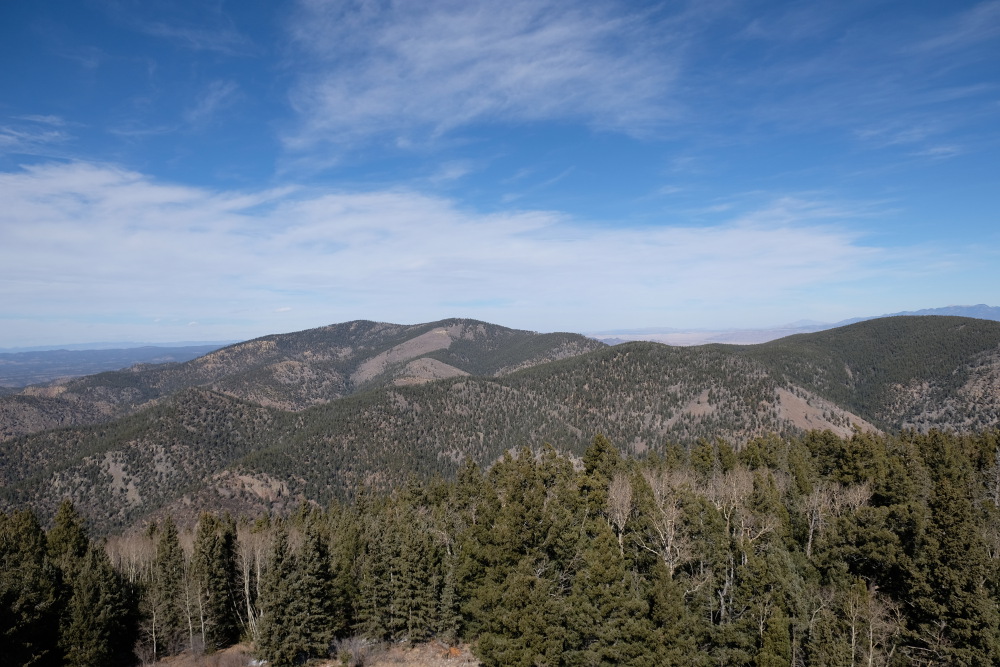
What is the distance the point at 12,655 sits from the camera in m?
31.6

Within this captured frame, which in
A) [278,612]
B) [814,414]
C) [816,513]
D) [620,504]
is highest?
[620,504]

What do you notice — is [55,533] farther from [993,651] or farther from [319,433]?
[319,433]

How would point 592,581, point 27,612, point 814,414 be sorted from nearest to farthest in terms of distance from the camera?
point 592,581
point 27,612
point 814,414

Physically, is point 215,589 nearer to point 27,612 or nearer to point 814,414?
point 27,612

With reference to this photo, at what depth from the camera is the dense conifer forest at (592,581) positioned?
93.0ft

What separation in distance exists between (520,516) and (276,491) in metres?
142

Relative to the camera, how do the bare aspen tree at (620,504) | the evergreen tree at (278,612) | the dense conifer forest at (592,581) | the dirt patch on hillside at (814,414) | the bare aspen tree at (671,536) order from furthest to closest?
the dirt patch on hillside at (814,414) → the bare aspen tree at (620,504) → the evergreen tree at (278,612) → the bare aspen tree at (671,536) → the dense conifer forest at (592,581)

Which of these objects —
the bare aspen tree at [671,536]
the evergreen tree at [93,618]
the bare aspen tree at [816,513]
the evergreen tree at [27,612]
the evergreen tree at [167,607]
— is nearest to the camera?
the evergreen tree at [27,612]

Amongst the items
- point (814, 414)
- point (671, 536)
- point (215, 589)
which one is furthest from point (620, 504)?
point (814, 414)

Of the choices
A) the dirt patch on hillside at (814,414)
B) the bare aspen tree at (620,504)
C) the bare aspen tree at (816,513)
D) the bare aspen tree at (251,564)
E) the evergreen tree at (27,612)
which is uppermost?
the bare aspen tree at (620,504)

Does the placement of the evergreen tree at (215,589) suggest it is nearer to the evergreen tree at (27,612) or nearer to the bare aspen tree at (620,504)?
the evergreen tree at (27,612)

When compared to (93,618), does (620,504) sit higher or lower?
higher

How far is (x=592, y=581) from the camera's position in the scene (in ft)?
96.0

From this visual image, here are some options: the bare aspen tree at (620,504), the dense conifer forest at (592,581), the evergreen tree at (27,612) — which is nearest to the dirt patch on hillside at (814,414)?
the dense conifer forest at (592,581)
